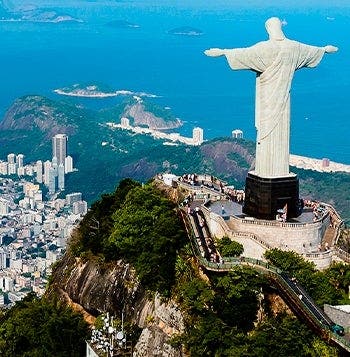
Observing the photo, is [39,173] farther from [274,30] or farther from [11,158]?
[274,30]

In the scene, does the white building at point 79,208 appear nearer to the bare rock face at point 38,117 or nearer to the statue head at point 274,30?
the bare rock face at point 38,117

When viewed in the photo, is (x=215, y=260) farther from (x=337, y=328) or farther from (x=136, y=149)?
(x=136, y=149)

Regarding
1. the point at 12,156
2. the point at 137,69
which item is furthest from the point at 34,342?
the point at 137,69

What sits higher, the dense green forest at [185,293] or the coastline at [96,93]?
the dense green forest at [185,293]

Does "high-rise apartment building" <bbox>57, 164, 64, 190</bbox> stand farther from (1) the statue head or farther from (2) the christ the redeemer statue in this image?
(1) the statue head

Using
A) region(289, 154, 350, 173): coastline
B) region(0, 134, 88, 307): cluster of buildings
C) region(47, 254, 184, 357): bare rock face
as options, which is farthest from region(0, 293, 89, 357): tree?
region(289, 154, 350, 173): coastline

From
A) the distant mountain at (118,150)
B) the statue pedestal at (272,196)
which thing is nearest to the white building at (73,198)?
the distant mountain at (118,150)
